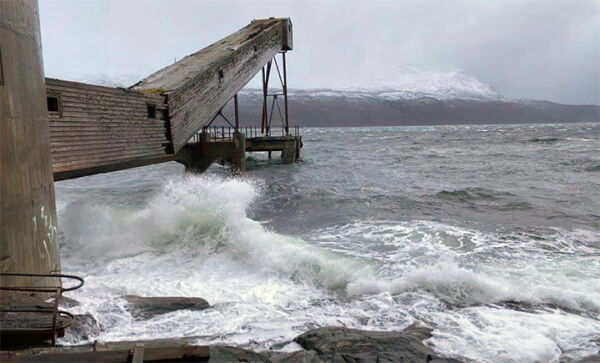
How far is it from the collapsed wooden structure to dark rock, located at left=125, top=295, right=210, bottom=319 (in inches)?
163

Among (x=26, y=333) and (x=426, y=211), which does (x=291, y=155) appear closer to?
(x=426, y=211)

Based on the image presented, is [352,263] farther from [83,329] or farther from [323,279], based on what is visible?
[83,329]

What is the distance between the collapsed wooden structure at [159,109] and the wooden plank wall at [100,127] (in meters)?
0.02

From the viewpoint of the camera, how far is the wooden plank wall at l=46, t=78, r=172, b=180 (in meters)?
10.4

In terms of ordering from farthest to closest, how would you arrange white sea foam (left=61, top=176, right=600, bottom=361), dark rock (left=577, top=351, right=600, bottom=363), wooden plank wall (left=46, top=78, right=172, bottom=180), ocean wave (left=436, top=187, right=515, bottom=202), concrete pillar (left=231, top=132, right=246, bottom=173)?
1. concrete pillar (left=231, top=132, right=246, bottom=173)
2. ocean wave (left=436, top=187, right=515, bottom=202)
3. wooden plank wall (left=46, top=78, right=172, bottom=180)
4. white sea foam (left=61, top=176, right=600, bottom=361)
5. dark rock (left=577, top=351, right=600, bottom=363)

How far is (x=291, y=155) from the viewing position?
32625 millimetres

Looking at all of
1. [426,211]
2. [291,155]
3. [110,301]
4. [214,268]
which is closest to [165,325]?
[110,301]

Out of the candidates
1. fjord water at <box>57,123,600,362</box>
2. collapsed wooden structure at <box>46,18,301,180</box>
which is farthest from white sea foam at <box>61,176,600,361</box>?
collapsed wooden structure at <box>46,18,301,180</box>

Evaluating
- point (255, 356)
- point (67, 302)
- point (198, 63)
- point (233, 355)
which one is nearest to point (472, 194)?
point (198, 63)

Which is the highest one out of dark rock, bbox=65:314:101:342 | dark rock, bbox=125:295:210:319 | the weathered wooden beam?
the weathered wooden beam

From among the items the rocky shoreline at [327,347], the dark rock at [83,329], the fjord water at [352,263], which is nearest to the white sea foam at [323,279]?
the fjord water at [352,263]

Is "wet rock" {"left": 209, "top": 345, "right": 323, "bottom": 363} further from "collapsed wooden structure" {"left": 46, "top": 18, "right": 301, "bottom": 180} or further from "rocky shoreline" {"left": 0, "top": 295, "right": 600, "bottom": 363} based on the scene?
"collapsed wooden structure" {"left": 46, "top": 18, "right": 301, "bottom": 180}

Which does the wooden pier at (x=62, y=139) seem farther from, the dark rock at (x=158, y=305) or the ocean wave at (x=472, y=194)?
the ocean wave at (x=472, y=194)

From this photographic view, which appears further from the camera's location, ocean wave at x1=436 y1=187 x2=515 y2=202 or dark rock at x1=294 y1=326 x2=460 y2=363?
ocean wave at x1=436 y1=187 x2=515 y2=202
